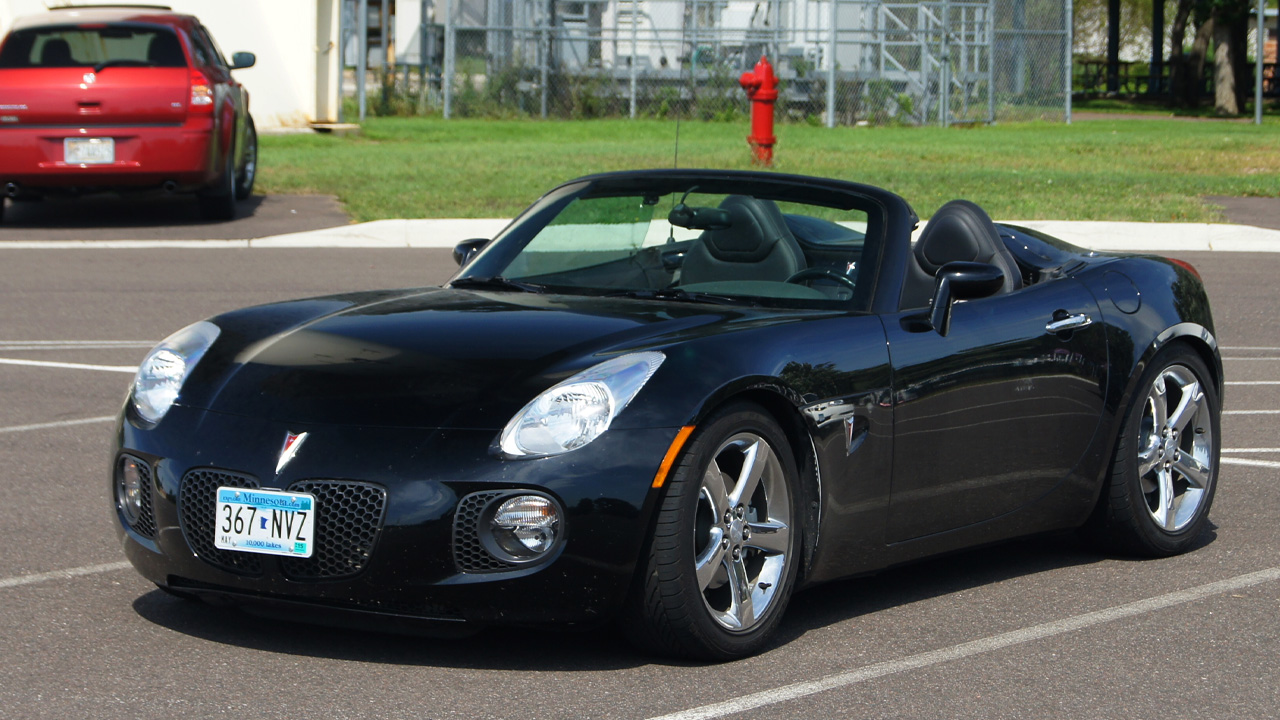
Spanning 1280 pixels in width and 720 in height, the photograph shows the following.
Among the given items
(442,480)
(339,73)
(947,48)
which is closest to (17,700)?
(442,480)

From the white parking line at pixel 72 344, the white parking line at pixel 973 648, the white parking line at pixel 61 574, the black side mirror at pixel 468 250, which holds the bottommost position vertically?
the white parking line at pixel 973 648

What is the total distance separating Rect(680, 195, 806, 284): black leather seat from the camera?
17.4 ft

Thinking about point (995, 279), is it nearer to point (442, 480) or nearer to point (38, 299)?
point (442, 480)

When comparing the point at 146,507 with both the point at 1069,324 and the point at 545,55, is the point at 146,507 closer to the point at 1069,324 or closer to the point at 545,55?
the point at 1069,324

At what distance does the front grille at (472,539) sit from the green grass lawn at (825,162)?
41.7ft

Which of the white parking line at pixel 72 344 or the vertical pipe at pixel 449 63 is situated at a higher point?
the vertical pipe at pixel 449 63

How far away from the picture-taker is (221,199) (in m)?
16.6

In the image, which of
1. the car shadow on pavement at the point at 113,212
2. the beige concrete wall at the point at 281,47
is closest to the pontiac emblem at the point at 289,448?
the car shadow on pavement at the point at 113,212

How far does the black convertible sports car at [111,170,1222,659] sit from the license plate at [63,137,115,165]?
10.8m

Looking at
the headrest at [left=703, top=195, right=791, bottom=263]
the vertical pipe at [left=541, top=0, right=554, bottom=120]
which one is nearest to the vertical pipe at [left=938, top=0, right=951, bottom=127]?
the vertical pipe at [left=541, top=0, right=554, bottom=120]

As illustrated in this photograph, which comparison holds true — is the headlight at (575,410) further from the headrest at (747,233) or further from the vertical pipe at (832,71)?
the vertical pipe at (832,71)

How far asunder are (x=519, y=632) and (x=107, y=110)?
12.2 m

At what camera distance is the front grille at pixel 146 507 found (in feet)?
14.3

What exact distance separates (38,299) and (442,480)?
28.5 ft
